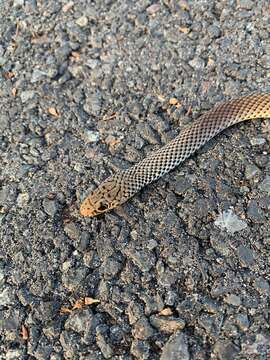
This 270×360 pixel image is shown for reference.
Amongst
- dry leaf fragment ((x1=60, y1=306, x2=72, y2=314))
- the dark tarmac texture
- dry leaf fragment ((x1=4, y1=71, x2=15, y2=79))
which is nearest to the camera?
the dark tarmac texture

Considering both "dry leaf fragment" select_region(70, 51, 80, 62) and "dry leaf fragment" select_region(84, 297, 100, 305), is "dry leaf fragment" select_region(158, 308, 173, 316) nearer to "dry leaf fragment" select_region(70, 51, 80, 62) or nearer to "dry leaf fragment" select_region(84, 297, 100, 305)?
"dry leaf fragment" select_region(84, 297, 100, 305)

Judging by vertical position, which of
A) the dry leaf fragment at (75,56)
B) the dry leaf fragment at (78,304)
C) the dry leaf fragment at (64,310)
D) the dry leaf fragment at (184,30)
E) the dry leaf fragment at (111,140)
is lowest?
the dry leaf fragment at (64,310)

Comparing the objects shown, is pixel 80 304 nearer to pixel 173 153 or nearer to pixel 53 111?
pixel 173 153

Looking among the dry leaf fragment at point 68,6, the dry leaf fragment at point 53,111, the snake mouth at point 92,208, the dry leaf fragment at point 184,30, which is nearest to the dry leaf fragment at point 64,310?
the snake mouth at point 92,208

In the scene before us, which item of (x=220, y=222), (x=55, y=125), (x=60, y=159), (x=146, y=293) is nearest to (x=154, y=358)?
(x=146, y=293)

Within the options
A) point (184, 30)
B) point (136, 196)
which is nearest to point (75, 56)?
point (184, 30)

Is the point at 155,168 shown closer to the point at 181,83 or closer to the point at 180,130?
the point at 180,130

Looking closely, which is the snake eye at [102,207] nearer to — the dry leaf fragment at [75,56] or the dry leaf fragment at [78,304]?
the dry leaf fragment at [78,304]

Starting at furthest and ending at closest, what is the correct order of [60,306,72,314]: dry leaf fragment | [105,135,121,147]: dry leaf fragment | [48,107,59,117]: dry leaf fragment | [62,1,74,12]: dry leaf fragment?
1. [62,1,74,12]: dry leaf fragment
2. [48,107,59,117]: dry leaf fragment
3. [105,135,121,147]: dry leaf fragment
4. [60,306,72,314]: dry leaf fragment

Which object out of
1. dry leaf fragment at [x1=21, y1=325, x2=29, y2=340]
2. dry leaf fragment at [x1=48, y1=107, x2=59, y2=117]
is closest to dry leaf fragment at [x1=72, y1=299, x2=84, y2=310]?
dry leaf fragment at [x1=21, y1=325, x2=29, y2=340]
